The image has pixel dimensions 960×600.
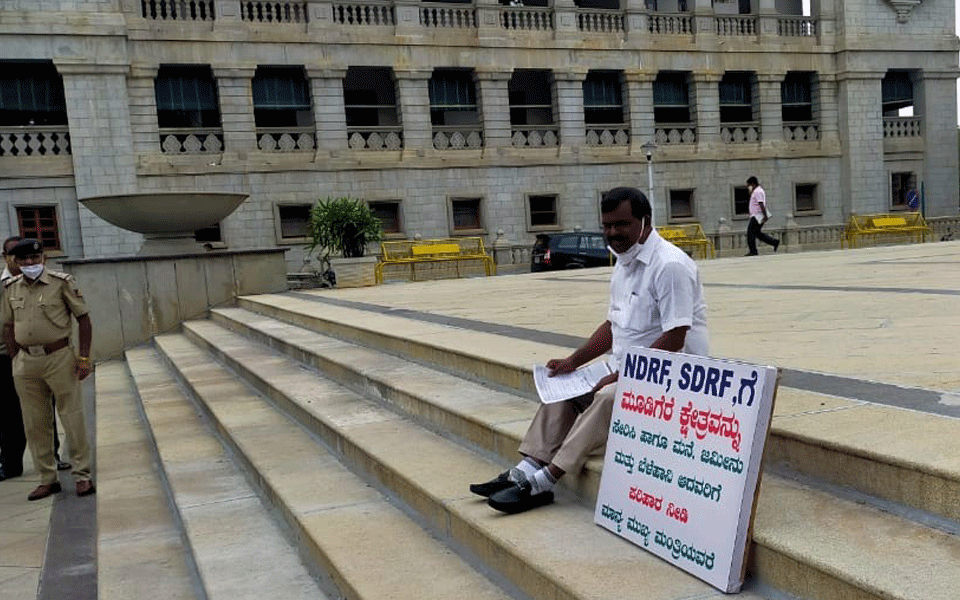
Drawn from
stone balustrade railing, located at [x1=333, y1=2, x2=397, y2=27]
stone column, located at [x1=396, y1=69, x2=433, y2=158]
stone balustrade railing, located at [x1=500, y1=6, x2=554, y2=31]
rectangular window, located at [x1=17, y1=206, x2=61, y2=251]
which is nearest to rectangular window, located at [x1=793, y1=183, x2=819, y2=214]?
stone balustrade railing, located at [x1=500, y1=6, x2=554, y2=31]

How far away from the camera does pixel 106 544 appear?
4.50 meters

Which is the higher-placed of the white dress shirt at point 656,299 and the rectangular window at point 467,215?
the rectangular window at point 467,215

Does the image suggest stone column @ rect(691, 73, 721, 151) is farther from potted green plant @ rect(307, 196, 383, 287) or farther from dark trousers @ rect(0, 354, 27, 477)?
dark trousers @ rect(0, 354, 27, 477)

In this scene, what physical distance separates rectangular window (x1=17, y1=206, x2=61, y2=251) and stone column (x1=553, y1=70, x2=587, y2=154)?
1690 centimetres

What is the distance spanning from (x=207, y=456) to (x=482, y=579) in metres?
3.36

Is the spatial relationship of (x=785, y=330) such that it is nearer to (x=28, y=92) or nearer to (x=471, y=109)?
(x=471, y=109)

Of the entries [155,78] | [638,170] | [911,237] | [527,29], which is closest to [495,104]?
[527,29]

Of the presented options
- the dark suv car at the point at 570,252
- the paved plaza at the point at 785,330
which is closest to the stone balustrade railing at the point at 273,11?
the dark suv car at the point at 570,252

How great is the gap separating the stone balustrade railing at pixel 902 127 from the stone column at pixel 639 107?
34.9ft

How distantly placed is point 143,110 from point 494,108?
11.5 m

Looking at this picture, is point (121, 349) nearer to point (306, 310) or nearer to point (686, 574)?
point (306, 310)

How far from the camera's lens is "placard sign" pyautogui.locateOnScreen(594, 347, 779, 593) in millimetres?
2373

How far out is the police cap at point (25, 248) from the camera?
231 inches

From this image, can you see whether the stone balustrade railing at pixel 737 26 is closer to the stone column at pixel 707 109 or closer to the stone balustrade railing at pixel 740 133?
the stone column at pixel 707 109
